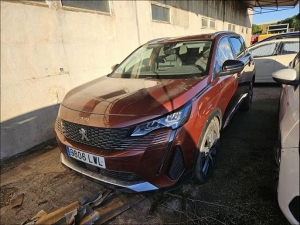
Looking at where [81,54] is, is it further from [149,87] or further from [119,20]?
[149,87]

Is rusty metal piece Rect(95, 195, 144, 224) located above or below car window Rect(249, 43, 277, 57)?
below

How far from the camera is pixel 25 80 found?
3.37 m

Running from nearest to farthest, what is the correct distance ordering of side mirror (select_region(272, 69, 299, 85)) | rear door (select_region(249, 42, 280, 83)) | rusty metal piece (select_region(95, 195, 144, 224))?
side mirror (select_region(272, 69, 299, 85)), rusty metal piece (select_region(95, 195, 144, 224)), rear door (select_region(249, 42, 280, 83))

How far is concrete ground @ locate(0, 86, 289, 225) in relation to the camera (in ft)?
6.46

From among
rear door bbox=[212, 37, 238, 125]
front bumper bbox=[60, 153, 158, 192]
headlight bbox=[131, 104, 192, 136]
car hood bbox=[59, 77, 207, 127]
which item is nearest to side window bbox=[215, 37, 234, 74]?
rear door bbox=[212, 37, 238, 125]

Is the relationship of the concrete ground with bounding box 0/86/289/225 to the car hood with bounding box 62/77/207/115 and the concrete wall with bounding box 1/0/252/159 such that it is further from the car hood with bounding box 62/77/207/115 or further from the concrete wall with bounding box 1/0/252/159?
the car hood with bounding box 62/77/207/115

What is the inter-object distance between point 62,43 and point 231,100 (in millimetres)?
3069

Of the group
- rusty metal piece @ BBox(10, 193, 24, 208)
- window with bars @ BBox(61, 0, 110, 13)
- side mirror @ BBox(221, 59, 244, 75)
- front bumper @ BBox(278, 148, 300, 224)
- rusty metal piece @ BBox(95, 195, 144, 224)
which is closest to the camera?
front bumper @ BBox(278, 148, 300, 224)

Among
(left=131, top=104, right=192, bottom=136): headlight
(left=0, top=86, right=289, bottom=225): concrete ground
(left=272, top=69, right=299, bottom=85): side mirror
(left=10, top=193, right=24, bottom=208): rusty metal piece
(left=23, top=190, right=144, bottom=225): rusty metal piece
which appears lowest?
(left=10, top=193, right=24, bottom=208): rusty metal piece

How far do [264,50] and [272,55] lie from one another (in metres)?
0.29

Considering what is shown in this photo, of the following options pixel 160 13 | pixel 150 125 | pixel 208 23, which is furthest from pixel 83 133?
pixel 208 23

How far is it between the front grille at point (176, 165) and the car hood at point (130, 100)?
362 millimetres

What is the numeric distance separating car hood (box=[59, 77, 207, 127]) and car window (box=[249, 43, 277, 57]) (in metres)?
4.92

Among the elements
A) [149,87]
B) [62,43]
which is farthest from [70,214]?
[62,43]
